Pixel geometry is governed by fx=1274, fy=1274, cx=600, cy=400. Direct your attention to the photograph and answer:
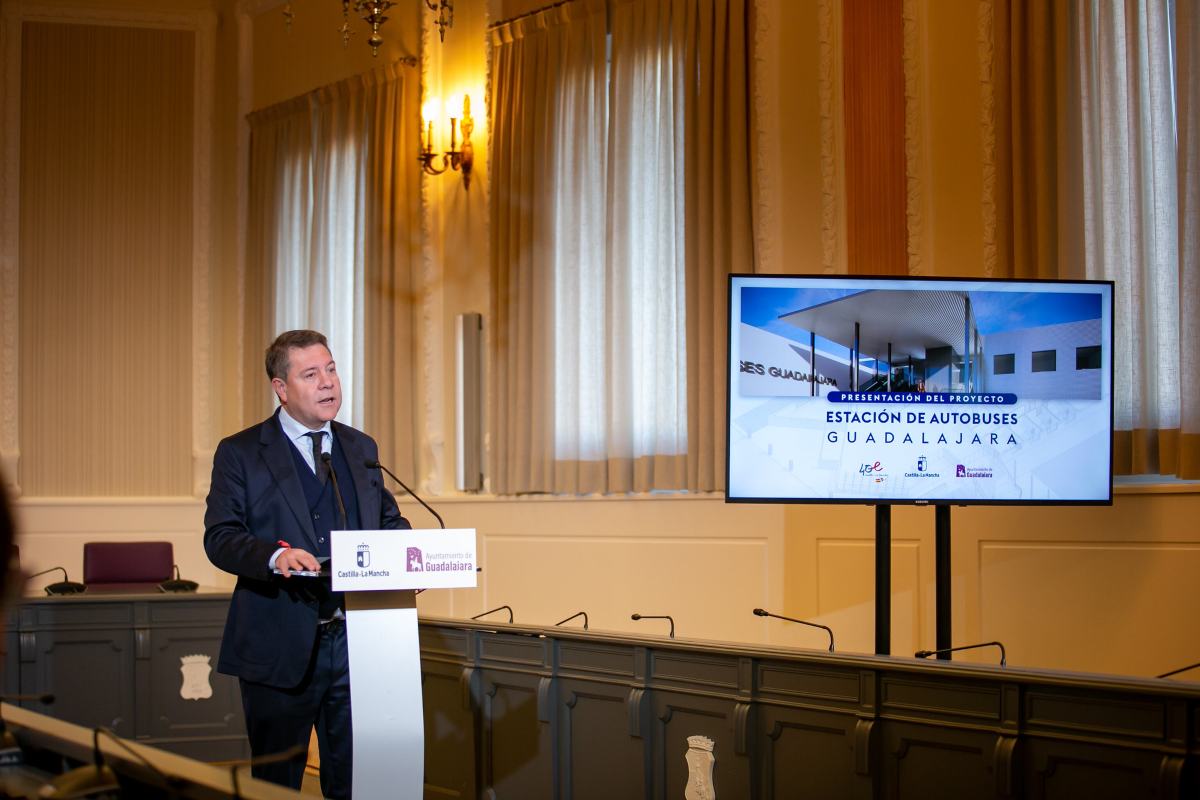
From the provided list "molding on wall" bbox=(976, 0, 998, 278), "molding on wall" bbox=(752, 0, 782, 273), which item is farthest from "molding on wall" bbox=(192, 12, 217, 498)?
"molding on wall" bbox=(976, 0, 998, 278)

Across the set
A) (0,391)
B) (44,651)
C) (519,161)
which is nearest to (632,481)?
(519,161)

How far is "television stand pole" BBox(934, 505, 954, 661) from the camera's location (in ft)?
14.3

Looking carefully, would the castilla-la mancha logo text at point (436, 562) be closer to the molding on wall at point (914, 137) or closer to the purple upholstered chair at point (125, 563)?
the molding on wall at point (914, 137)

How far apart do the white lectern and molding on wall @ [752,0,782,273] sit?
3.55m

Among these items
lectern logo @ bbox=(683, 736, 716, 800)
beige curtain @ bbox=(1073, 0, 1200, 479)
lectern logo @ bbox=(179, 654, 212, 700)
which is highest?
beige curtain @ bbox=(1073, 0, 1200, 479)

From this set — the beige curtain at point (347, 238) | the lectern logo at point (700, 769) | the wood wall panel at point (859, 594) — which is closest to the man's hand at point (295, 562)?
the lectern logo at point (700, 769)

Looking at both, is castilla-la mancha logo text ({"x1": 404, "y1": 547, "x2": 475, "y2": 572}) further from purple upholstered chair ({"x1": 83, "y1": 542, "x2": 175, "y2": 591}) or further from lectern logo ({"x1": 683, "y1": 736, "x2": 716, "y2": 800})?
purple upholstered chair ({"x1": 83, "y1": 542, "x2": 175, "y2": 591})

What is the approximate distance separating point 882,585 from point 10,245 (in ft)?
27.1

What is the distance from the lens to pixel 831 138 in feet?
21.0

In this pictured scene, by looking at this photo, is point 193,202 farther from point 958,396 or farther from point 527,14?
point 958,396

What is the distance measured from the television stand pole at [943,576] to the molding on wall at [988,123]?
1.63 meters

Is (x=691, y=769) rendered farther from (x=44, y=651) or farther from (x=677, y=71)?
(x=677, y=71)

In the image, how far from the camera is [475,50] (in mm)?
8422

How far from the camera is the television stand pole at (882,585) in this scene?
4.35 metres
